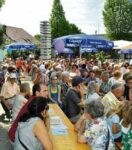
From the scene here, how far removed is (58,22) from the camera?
93500 millimetres

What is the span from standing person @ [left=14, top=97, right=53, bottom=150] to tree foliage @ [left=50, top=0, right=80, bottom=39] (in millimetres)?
87708

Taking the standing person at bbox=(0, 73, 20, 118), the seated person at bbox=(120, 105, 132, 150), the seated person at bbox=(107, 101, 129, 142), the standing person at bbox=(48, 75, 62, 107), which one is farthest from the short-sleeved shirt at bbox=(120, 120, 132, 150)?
the standing person at bbox=(0, 73, 20, 118)

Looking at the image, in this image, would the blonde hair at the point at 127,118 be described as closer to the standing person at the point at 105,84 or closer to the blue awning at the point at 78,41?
the standing person at the point at 105,84

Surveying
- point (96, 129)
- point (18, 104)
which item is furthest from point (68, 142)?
point (18, 104)

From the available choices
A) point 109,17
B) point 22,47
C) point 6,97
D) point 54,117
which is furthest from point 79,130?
point 109,17

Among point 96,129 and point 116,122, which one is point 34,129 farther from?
point 116,122

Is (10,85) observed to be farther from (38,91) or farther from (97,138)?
(97,138)

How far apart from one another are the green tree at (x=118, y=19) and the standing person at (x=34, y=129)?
71.8 m

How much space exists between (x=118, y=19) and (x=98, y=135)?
2861 inches

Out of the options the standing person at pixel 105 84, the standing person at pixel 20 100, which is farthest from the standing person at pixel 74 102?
the standing person at pixel 105 84

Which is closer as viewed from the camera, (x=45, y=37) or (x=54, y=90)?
(x=54, y=90)

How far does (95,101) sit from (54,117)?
87.9 inches

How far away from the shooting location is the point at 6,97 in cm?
1012

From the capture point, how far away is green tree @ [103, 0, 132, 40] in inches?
2965
